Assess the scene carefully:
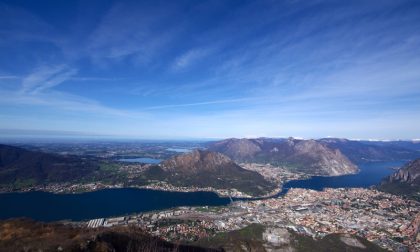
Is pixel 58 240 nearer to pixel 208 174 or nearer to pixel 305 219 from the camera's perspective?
pixel 305 219

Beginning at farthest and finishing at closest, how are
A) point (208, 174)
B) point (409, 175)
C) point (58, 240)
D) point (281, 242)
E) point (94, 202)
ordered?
point (208, 174)
point (409, 175)
point (94, 202)
point (281, 242)
point (58, 240)

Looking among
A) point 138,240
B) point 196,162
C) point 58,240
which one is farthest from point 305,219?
point 196,162

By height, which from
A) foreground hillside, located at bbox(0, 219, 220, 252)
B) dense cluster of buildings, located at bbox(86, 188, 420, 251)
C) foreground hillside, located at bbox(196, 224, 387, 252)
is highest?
foreground hillside, located at bbox(0, 219, 220, 252)

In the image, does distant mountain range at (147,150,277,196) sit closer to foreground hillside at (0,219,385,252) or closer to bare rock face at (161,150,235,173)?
bare rock face at (161,150,235,173)

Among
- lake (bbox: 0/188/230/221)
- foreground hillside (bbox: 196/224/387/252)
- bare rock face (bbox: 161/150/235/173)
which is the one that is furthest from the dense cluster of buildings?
bare rock face (bbox: 161/150/235/173)

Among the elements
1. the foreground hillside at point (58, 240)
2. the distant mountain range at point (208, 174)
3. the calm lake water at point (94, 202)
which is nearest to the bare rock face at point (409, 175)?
the distant mountain range at point (208, 174)

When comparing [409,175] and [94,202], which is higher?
[409,175]
